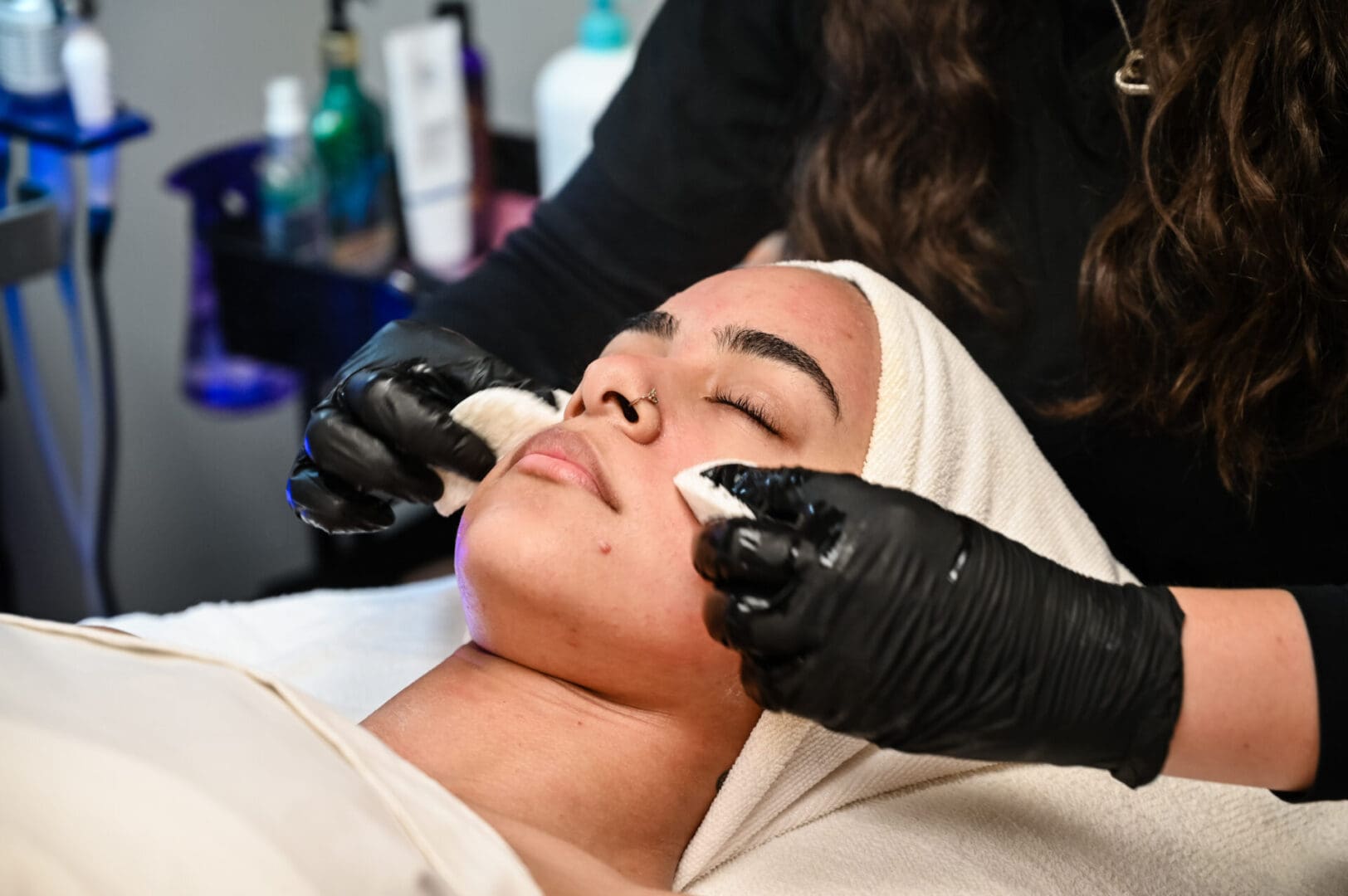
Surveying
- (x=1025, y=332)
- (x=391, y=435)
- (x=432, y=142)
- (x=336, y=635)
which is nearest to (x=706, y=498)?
(x=391, y=435)

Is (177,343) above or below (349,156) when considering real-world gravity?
below

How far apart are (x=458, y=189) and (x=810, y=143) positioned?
769mm

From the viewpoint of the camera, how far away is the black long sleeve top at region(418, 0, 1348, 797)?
117 centimetres

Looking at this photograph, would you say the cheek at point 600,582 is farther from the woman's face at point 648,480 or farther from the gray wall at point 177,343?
the gray wall at point 177,343

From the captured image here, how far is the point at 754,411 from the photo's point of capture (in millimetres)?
1022

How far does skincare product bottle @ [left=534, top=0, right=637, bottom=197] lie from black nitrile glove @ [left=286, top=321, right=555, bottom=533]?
78cm

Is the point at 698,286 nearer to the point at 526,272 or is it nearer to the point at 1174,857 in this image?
the point at 526,272

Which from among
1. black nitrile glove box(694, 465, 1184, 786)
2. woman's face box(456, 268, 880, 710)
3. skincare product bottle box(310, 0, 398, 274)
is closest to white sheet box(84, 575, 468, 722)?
A: woman's face box(456, 268, 880, 710)

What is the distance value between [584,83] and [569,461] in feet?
3.56

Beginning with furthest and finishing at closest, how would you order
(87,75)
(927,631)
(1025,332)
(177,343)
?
(177,343) → (87,75) → (1025,332) → (927,631)

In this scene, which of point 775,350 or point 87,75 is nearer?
point 775,350

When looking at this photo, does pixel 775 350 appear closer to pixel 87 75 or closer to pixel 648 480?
pixel 648 480

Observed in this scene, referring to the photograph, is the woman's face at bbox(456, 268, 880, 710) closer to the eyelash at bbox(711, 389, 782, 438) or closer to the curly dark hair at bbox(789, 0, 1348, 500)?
the eyelash at bbox(711, 389, 782, 438)

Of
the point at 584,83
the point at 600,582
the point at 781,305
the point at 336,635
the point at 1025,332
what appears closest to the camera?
the point at 600,582
